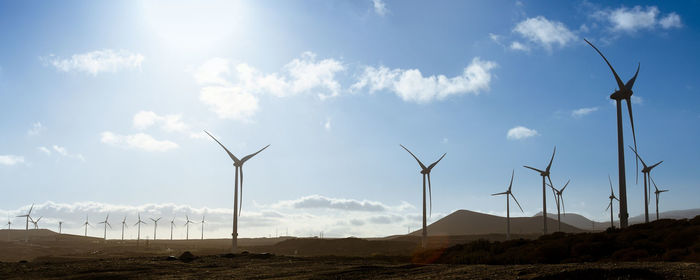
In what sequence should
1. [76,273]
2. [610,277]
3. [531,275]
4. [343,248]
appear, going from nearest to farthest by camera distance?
[610,277] < [531,275] < [76,273] < [343,248]

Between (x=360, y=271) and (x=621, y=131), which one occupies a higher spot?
(x=621, y=131)

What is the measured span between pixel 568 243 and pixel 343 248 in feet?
192

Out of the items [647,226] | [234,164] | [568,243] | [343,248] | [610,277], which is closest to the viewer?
[610,277]

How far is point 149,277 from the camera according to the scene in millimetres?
27922

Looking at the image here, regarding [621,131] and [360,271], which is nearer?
[360,271]

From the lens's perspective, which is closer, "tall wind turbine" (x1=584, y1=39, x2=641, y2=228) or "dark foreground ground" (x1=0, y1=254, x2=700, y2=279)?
"dark foreground ground" (x1=0, y1=254, x2=700, y2=279)

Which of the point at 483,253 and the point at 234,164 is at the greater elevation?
the point at 234,164

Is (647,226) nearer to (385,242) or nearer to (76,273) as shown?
(76,273)

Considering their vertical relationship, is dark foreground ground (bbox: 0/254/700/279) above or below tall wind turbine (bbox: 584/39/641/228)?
below

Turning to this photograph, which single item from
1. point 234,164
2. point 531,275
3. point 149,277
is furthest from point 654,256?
point 234,164

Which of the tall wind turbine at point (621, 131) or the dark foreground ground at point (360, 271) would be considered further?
the tall wind turbine at point (621, 131)

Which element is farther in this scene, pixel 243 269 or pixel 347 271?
pixel 243 269

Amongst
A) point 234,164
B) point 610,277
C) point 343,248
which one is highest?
point 234,164

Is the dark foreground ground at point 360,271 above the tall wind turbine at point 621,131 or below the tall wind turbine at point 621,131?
below
